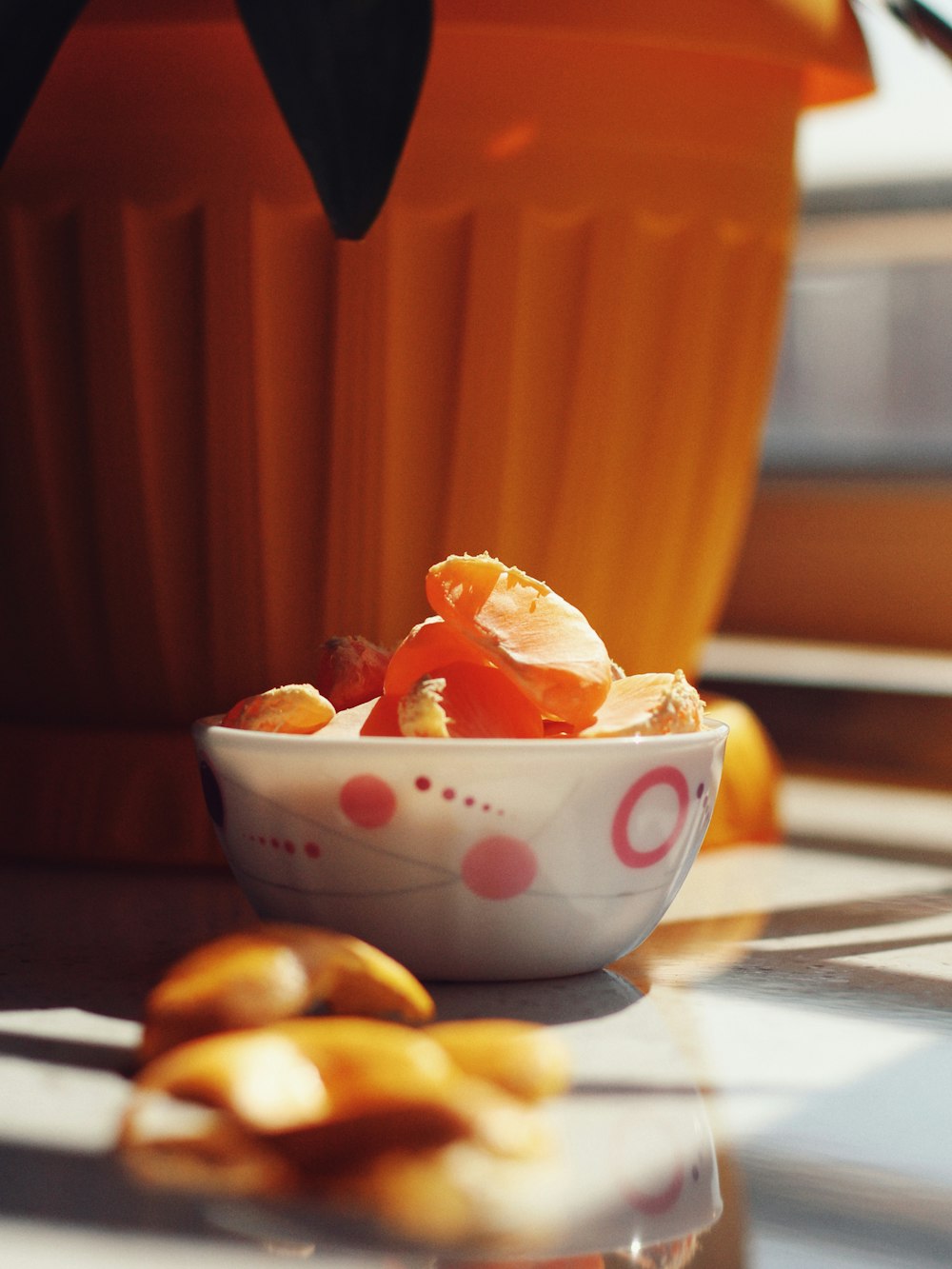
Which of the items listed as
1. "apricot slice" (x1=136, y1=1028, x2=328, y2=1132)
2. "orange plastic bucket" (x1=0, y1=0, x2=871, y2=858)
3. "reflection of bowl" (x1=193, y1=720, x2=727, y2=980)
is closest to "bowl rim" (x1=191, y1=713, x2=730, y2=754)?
"reflection of bowl" (x1=193, y1=720, x2=727, y2=980)

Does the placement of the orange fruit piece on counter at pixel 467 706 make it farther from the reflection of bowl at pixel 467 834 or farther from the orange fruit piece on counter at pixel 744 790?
the orange fruit piece on counter at pixel 744 790

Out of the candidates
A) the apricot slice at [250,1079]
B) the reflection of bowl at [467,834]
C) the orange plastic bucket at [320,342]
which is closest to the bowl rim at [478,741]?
the reflection of bowl at [467,834]

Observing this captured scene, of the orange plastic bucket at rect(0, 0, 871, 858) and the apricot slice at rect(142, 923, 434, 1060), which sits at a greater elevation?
the orange plastic bucket at rect(0, 0, 871, 858)

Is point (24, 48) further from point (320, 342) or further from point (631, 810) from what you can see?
point (631, 810)

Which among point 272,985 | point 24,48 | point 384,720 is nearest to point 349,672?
point 384,720

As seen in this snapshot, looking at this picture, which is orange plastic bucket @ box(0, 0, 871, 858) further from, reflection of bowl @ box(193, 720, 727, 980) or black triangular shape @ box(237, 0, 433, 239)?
reflection of bowl @ box(193, 720, 727, 980)

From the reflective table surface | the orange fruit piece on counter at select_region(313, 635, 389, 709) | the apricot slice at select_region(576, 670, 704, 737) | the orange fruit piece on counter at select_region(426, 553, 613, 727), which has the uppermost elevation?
the orange fruit piece on counter at select_region(426, 553, 613, 727)
